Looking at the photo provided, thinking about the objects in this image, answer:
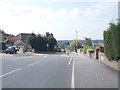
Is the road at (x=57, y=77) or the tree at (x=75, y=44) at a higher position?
the tree at (x=75, y=44)

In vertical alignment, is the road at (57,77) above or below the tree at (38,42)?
below

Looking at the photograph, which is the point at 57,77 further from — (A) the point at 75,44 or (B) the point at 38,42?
(A) the point at 75,44

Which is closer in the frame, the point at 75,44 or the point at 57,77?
the point at 57,77

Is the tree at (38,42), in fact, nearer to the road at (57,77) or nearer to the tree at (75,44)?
the tree at (75,44)

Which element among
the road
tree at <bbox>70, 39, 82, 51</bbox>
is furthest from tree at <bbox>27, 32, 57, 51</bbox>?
the road

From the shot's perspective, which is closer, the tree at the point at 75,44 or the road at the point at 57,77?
the road at the point at 57,77

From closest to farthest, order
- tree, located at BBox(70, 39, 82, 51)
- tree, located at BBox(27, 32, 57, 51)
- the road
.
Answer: the road → tree, located at BBox(27, 32, 57, 51) → tree, located at BBox(70, 39, 82, 51)

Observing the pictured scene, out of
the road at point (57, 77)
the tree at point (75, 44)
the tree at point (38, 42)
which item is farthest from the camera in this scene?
the tree at point (75, 44)

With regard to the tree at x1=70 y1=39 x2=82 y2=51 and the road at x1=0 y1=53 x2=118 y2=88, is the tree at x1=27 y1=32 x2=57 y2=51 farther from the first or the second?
the road at x1=0 y1=53 x2=118 y2=88

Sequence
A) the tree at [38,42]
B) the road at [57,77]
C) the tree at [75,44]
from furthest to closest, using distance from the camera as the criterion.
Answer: the tree at [75,44], the tree at [38,42], the road at [57,77]

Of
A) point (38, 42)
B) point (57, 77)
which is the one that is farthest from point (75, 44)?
point (57, 77)

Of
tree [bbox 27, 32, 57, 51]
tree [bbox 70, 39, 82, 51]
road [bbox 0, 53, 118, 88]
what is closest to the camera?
road [bbox 0, 53, 118, 88]

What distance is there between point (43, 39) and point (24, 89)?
8666 cm

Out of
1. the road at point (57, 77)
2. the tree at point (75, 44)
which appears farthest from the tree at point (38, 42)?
the road at point (57, 77)
